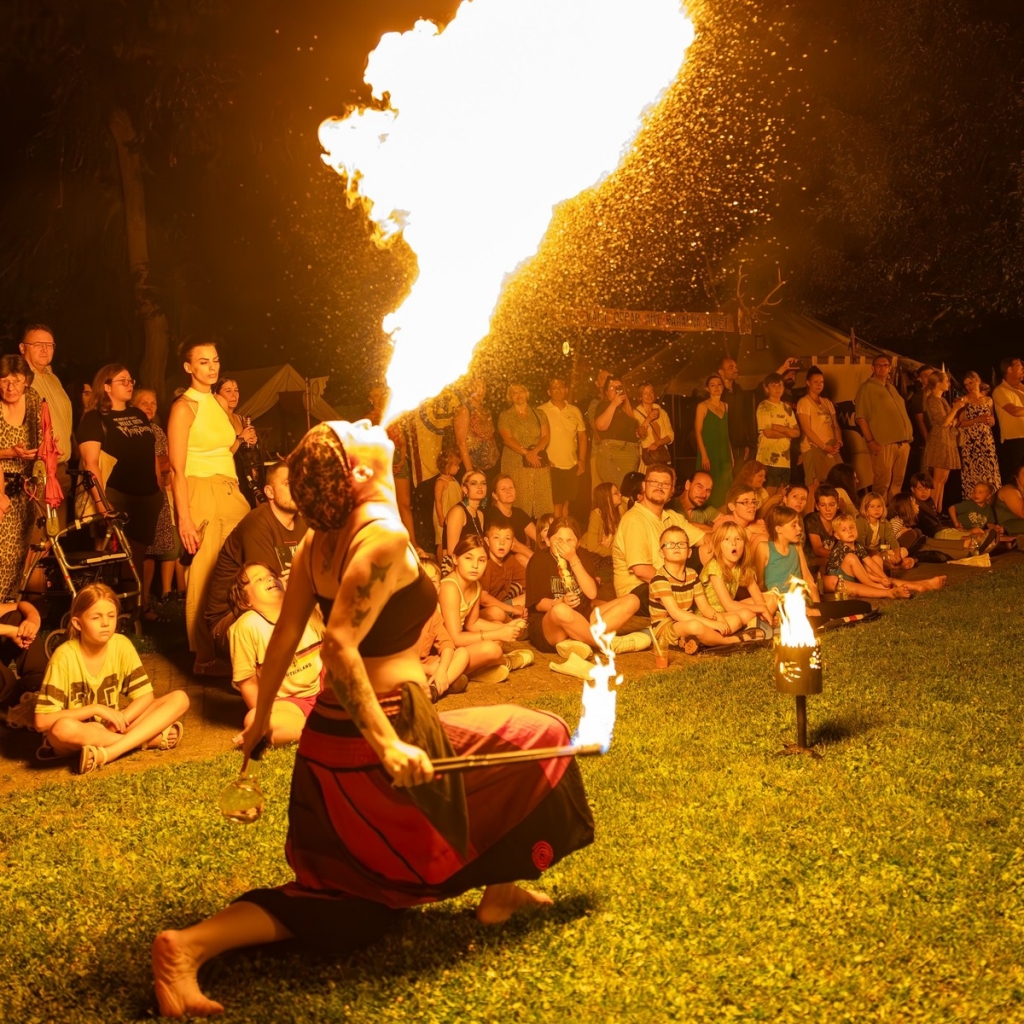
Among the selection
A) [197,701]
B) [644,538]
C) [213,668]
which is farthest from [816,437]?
[197,701]

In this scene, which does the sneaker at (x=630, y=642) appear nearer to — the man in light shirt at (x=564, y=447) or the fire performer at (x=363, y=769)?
the man in light shirt at (x=564, y=447)

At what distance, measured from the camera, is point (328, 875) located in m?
3.76

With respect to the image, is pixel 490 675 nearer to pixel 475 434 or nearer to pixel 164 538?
pixel 164 538

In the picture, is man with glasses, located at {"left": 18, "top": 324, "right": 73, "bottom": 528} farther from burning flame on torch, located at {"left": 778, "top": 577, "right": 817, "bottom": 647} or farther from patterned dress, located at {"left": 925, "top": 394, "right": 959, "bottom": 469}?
patterned dress, located at {"left": 925, "top": 394, "right": 959, "bottom": 469}

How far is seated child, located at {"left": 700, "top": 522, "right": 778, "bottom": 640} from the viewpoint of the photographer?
917cm

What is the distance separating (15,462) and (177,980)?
549cm

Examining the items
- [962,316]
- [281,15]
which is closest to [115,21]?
[281,15]

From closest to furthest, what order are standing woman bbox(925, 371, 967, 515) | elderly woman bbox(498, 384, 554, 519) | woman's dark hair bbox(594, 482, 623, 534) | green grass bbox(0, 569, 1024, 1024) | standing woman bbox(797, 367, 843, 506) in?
green grass bbox(0, 569, 1024, 1024)
elderly woman bbox(498, 384, 554, 519)
woman's dark hair bbox(594, 482, 623, 534)
standing woman bbox(797, 367, 843, 506)
standing woman bbox(925, 371, 967, 515)

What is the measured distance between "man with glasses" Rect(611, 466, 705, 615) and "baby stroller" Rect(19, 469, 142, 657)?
12.0 feet

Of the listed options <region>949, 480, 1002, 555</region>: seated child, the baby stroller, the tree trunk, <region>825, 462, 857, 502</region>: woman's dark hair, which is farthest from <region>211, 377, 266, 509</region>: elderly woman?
<region>949, 480, 1002, 555</region>: seated child

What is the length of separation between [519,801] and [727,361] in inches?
400

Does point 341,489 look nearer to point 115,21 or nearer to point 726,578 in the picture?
point 726,578

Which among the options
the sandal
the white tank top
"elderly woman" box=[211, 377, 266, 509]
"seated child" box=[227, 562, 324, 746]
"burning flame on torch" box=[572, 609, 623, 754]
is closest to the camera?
"burning flame on torch" box=[572, 609, 623, 754]

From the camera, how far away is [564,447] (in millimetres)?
12008
